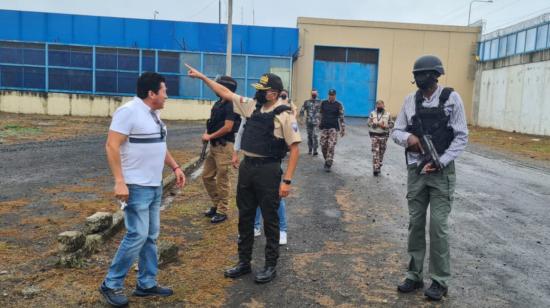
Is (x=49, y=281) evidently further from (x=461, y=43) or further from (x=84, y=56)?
(x=461, y=43)

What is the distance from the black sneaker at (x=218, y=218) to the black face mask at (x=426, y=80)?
354 cm

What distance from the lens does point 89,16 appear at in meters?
30.0

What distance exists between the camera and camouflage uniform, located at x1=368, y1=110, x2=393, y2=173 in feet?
38.5

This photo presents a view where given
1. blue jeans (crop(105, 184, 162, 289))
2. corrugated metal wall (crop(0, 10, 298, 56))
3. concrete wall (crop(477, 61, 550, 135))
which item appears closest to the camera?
blue jeans (crop(105, 184, 162, 289))

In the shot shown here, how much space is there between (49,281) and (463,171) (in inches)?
428

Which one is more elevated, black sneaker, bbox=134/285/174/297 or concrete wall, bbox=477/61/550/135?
concrete wall, bbox=477/61/550/135

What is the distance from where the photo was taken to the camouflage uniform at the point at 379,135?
1174 cm

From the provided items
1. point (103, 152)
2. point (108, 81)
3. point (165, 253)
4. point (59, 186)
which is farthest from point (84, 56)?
point (165, 253)

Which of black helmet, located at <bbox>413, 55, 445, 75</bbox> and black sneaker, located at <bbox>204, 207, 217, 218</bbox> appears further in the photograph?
black sneaker, located at <bbox>204, 207, 217, 218</bbox>

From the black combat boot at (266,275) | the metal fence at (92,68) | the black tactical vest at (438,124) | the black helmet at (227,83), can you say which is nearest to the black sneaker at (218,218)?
the black helmet at (227,83)

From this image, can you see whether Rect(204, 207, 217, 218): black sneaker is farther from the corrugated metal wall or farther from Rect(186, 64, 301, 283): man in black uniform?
the corrugated metal wall

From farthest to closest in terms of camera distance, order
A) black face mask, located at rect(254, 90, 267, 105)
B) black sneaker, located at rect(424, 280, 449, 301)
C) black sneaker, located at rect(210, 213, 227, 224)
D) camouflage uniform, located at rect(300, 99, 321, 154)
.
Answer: camouflage uniform, located at rect(300, 99, 321, 154) → black sneaker, located at rect(210, 213, 227, 224) → black face mask, located at rect(254, 90, 267, 105) → black sneaker, located at rect(424, 280, 449, 301)

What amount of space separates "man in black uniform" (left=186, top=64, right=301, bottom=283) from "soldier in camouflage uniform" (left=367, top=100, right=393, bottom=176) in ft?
23.0

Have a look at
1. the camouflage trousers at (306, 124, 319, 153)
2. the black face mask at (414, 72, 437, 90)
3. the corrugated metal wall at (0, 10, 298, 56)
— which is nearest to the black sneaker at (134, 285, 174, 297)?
the black face mask at (414, 72, 437, 90)
